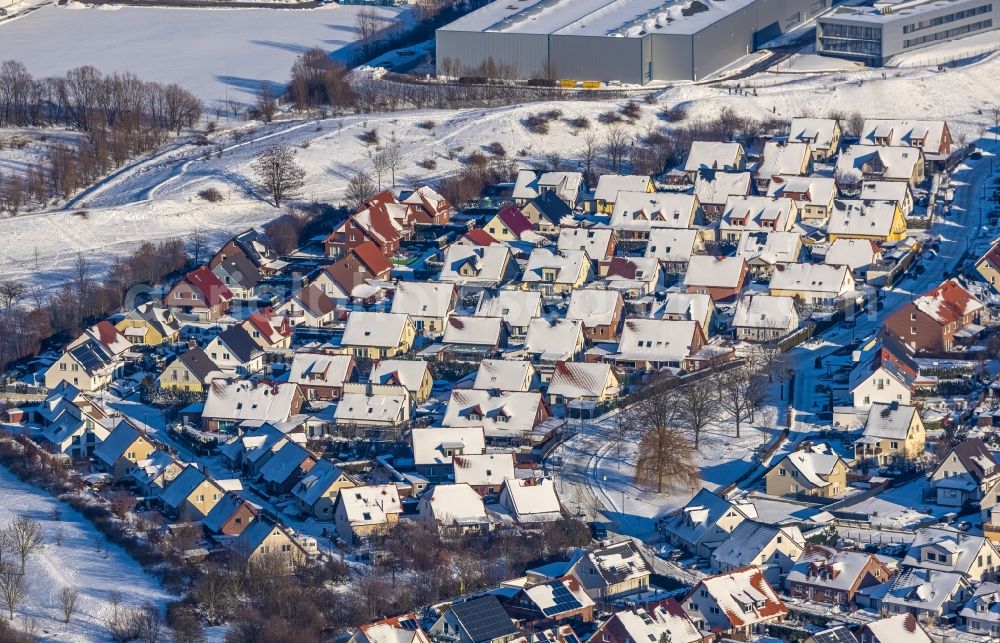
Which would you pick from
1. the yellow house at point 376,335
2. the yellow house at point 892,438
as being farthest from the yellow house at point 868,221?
the yellow house at point 892,438

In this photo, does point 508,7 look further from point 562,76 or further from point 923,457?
point 923,457

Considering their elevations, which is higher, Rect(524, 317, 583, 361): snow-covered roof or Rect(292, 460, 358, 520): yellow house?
Rect(524, 317, 583, 361): snow-covered roof

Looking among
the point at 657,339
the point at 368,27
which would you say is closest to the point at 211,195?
the point at 657,339

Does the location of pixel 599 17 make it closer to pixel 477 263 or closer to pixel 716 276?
pixel 477 263

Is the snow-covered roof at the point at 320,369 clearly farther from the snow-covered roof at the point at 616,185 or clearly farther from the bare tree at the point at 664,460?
the snow-covered roof at the point at 616,185

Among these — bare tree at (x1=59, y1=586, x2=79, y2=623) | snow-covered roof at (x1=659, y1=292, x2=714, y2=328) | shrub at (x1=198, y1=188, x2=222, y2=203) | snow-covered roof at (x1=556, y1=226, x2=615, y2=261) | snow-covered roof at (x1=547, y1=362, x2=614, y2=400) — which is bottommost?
bare tree at (x1=59, y1=586, x2=79, y2=623)

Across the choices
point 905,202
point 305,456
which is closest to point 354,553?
point 305,456

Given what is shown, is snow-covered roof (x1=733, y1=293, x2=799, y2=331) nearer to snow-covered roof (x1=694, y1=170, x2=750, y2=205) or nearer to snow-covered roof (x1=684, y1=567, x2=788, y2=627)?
snow-covered roof (x1=694, y1=170, x2=750, y2=205)

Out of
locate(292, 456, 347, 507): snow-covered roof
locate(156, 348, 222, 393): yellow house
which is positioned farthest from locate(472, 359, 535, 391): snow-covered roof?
locate(156, 348, 222, 393): yellow house
